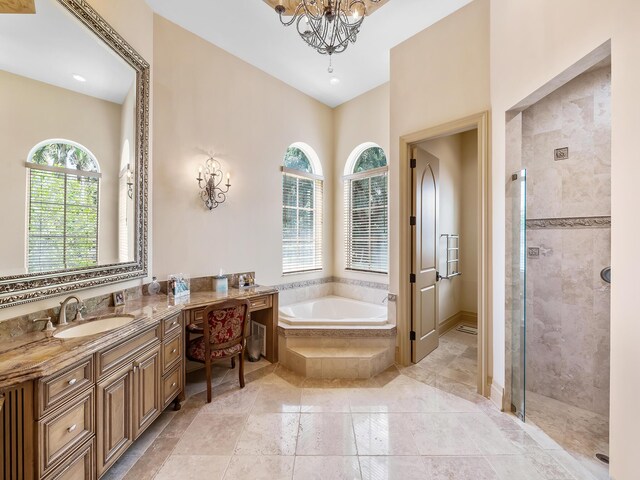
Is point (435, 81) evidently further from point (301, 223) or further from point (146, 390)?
point (146, 390)

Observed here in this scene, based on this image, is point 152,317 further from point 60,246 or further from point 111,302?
point 60,246

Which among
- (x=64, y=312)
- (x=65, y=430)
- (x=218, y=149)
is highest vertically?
(x=218, y=149)

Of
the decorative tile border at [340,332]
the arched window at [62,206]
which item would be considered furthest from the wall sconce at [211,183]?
the decorative tile border at [340,332]

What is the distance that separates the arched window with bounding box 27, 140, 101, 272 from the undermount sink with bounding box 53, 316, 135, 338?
0.40m

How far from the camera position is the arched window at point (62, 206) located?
1.61 meters

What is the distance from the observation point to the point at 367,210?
4176mm

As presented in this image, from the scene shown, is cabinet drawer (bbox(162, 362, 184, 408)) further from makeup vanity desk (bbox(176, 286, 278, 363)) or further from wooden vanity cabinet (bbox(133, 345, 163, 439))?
makeup vanity desk (bbox(176, 286, 278, 363))

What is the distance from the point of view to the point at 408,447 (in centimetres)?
183

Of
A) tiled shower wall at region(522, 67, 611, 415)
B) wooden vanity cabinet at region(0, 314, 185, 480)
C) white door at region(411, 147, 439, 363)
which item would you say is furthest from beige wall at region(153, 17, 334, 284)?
tiled shower wall at region(522, 67, 611, 415)

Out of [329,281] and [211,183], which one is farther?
[329,281]

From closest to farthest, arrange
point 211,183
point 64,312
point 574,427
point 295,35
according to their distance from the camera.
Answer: point 64,312 < point 574,427 < point 295,35 < point 211,183

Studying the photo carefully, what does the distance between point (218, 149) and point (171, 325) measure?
2.01 m

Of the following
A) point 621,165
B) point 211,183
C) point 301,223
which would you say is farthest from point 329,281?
point 621,165

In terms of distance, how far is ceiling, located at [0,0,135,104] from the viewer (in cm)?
151
